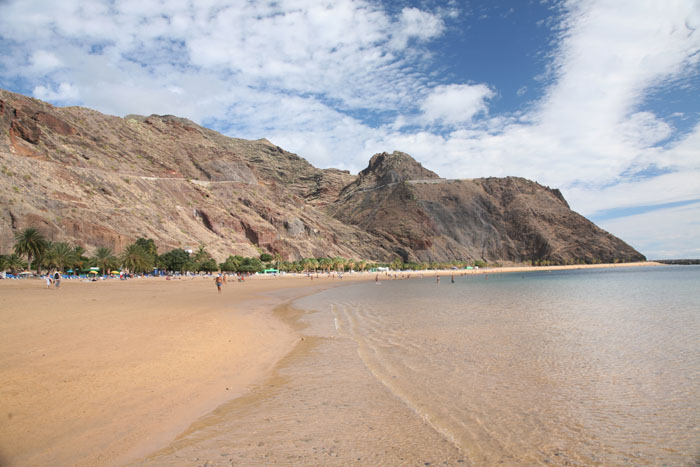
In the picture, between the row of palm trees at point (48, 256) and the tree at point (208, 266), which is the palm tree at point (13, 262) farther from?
the tree at point (208, 266)

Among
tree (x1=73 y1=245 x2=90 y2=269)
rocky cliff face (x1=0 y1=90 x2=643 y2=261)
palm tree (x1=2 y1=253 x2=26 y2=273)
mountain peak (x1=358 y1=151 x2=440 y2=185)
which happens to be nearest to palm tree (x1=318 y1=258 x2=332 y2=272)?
rocky cliff face (x1=0 y1=90 x2=643 y2=261)

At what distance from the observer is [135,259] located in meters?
55.6

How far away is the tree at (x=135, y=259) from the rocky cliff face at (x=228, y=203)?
8.80 metres

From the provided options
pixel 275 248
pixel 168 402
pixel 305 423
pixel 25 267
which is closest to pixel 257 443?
pixel 305 423

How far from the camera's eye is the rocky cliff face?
6481cm

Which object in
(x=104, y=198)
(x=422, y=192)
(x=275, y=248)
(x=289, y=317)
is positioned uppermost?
(x=422, y=192)

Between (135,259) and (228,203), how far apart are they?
160ft

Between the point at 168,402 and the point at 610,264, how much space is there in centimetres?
18728

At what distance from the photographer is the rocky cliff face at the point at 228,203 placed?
6481cm

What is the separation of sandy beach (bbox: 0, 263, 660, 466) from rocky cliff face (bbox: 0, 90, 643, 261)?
187 feet

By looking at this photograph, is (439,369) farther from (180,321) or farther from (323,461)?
(180,321)

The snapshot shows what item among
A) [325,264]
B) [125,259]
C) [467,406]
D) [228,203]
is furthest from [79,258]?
[467,406]

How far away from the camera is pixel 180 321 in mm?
14867

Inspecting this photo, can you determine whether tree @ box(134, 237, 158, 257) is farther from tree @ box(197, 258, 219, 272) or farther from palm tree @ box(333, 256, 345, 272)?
palm tree @ box(333, 256, 345, 272)
